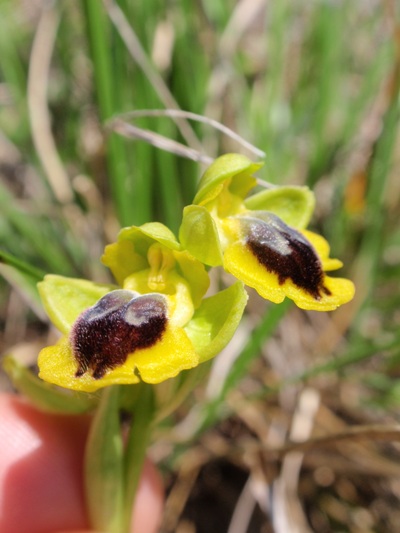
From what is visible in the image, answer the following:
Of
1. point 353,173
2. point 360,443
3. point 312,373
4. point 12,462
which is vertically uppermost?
point 353,173

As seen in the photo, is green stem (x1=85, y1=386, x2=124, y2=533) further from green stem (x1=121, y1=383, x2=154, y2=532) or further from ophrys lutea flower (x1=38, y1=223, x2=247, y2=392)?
ophrys lutea flower (x1=38, y1=223, x2=247, y2=392)

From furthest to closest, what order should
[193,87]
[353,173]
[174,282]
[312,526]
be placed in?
1. [353,173]
2. [193,87]
3. [312,526]
4. [174,282]

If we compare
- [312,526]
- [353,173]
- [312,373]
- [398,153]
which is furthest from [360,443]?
[398,153]

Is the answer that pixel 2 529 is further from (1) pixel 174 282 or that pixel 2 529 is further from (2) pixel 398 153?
(2) pixel 398 153

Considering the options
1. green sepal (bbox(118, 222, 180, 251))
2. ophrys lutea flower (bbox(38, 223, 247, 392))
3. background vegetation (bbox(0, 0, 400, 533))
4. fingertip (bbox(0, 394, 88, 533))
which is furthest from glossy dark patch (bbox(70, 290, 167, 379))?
fingertip (bbox(0, 394, 88, 533))

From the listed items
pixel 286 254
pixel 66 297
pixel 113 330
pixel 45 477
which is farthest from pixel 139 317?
pixel 45 477

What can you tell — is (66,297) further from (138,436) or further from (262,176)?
(262,176)
